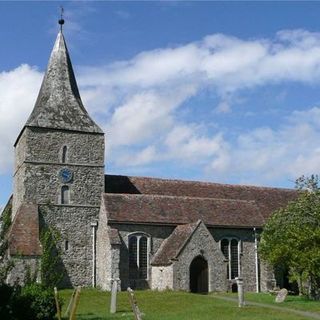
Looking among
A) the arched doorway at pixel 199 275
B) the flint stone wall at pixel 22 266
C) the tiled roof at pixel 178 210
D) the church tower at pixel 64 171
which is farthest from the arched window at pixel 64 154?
the arched doorway at pixel 199 275

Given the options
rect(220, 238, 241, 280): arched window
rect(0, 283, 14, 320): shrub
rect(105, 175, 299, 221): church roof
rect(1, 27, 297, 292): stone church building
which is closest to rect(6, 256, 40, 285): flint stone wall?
rect(1, 27, 297, 292): stone church building

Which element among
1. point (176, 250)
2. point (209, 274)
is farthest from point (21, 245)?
point (209, 274)

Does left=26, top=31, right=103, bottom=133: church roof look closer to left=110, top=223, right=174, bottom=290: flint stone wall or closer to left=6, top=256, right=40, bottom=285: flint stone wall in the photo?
left=110, top=223, right=174, bottom=290: flint stone wall

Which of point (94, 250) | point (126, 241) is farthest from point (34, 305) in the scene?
point (94, 250)

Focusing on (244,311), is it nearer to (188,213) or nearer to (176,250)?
(176,250)

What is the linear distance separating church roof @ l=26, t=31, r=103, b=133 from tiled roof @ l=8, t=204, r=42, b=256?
21.1 feet

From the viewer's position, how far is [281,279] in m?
45.1

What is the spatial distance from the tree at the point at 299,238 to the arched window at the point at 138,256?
29.2 feet

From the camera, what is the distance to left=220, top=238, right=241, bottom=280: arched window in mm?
43562

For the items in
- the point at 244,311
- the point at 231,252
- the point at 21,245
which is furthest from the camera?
the point at 231,252

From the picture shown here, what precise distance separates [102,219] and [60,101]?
32.9ft

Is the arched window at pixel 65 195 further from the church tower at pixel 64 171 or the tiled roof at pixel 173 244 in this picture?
the tiled roof at pixel 173 244

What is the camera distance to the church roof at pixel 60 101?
44.4 m

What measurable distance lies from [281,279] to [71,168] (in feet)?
59.3
